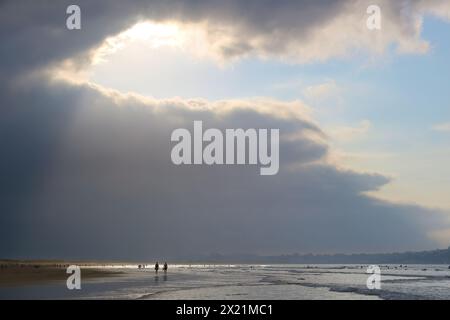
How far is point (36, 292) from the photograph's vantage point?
40281 mm

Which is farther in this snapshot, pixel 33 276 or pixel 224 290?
pixel 33 276
